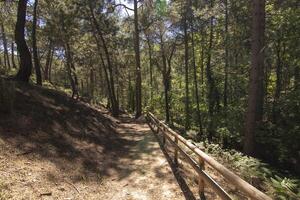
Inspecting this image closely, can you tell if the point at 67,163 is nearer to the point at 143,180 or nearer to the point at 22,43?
the point at 143,180

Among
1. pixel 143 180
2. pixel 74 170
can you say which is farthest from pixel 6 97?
pixel 143 180

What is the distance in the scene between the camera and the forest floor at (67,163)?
A: 20.4ft

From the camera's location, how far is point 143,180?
7297 mm

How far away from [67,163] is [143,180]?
213cm

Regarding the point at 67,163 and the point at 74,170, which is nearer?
the point at 74,170

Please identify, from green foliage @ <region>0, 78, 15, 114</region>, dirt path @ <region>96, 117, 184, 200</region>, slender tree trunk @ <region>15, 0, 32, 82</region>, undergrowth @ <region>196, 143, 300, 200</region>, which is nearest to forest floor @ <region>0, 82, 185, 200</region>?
dirt path @ <region>96, 117, 184, 200</region>

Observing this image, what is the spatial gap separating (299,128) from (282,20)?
18.1 feet

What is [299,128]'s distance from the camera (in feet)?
40.7

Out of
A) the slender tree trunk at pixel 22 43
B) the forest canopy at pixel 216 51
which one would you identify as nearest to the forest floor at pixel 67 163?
the slender tree trunk at pixel 22 43

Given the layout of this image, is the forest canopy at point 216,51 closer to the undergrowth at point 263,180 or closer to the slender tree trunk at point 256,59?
the slender tree trunk at point 256,59

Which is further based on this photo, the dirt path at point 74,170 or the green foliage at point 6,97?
the green foliage at point 6,97

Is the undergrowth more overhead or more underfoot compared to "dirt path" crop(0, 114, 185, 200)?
more underfoot

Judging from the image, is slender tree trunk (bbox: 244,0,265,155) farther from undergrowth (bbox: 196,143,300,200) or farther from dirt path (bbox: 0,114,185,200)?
dirt path (bbox: 0,114,185,200)

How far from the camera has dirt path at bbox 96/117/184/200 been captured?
6.30 m
